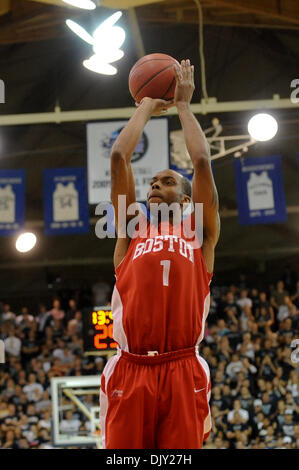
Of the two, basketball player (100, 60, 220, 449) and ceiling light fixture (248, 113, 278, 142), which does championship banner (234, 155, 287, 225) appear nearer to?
ceiling light fixture (248, 113, 278, 142)

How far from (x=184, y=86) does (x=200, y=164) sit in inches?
20.6

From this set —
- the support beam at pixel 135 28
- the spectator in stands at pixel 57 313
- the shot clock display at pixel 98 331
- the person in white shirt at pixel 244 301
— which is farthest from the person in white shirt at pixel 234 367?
the support beam at pixel 135 28

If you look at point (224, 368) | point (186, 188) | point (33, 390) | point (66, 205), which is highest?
point (66, 205)

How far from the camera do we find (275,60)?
15.7 meters

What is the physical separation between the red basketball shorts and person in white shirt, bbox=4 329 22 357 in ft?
40.5

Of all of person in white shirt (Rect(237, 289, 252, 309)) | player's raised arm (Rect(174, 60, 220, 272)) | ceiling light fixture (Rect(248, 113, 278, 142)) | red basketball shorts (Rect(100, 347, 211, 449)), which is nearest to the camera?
red basketball shorts (Rect(100, 347, 211, 449))

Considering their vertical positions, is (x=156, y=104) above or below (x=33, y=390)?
above

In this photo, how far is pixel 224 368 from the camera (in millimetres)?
14156

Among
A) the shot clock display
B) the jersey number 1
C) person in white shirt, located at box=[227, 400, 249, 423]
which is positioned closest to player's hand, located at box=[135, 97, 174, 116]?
the jersey number 1

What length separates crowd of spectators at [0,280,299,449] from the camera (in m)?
12.8

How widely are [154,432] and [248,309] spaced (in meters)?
12.2

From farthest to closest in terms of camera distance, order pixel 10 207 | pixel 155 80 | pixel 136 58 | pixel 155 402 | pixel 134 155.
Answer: pixel 136 58, pixel 10 207, pixel 134 155, pixel 155 80, pixel 155 402

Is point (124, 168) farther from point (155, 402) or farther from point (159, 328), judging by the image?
point (155, 402)

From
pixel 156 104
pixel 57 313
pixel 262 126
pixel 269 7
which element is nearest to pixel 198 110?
pixel 262 126
